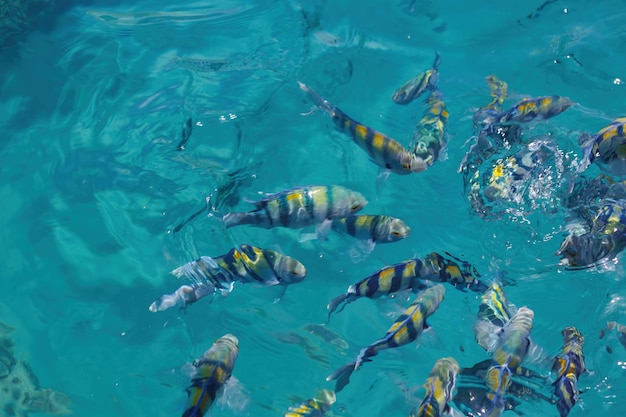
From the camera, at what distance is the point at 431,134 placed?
5.94m

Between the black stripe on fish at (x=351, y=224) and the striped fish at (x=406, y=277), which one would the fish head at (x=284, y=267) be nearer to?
the striped fish at (x=406, y=277)

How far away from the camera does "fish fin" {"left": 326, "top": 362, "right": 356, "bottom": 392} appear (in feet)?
16.4

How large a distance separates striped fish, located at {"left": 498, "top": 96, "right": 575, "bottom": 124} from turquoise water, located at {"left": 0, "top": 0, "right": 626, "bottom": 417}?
111 cm

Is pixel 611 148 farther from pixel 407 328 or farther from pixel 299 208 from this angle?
pixel 299 208

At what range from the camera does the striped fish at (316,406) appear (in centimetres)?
571

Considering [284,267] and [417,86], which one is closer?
[284,267]

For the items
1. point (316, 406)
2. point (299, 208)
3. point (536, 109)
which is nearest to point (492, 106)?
point (536, 109)

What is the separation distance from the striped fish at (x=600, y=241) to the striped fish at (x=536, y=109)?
1.10 meters

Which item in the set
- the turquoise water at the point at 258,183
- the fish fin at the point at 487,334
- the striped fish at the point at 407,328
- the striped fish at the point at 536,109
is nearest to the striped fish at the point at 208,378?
the turquoise water at the point at 258,183

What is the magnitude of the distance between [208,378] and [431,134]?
10.5 ft

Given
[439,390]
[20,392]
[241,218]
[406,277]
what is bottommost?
[20,392]

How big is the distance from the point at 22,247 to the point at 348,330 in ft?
13.0

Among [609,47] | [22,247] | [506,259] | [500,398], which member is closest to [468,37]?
[609,47]

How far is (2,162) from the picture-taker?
25.1 ft
